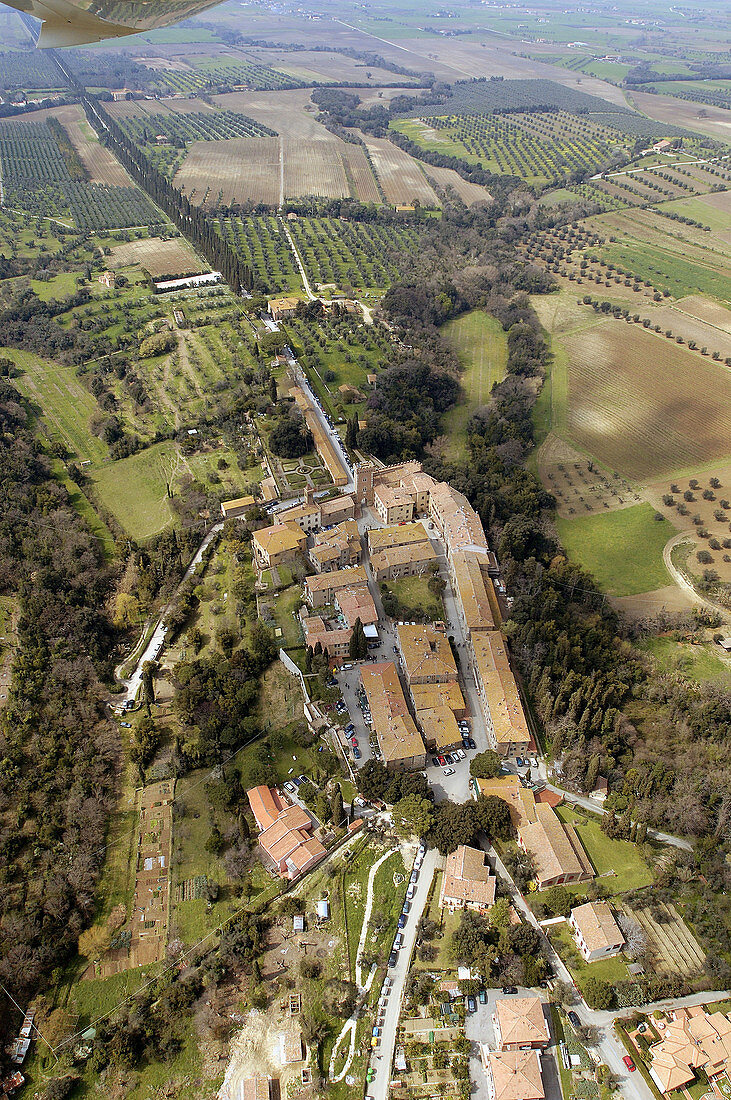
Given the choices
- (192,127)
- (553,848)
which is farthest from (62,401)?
(192,127)

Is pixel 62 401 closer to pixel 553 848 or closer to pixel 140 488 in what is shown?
pixel 140 488

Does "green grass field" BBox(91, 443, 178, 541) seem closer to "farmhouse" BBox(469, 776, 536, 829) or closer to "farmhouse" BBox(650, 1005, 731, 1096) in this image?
"farmhouse" BBox(469, 776, 536, 829)

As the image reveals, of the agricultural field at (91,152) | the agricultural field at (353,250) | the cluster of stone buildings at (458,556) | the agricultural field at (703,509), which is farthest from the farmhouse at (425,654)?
the agricultural field at (91,152)

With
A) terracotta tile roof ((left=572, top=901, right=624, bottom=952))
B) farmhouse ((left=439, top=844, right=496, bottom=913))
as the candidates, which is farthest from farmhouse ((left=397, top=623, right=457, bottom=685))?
terracotta tile roof ((left=572, top=901, right=624, bottom=952))

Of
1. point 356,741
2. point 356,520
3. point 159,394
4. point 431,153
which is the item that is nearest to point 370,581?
point 356,520

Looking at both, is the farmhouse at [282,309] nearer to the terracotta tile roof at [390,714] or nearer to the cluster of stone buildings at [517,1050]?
the terracotta tile roof at [390,714]

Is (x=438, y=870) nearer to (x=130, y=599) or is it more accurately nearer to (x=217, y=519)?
(x=130, y=599)
